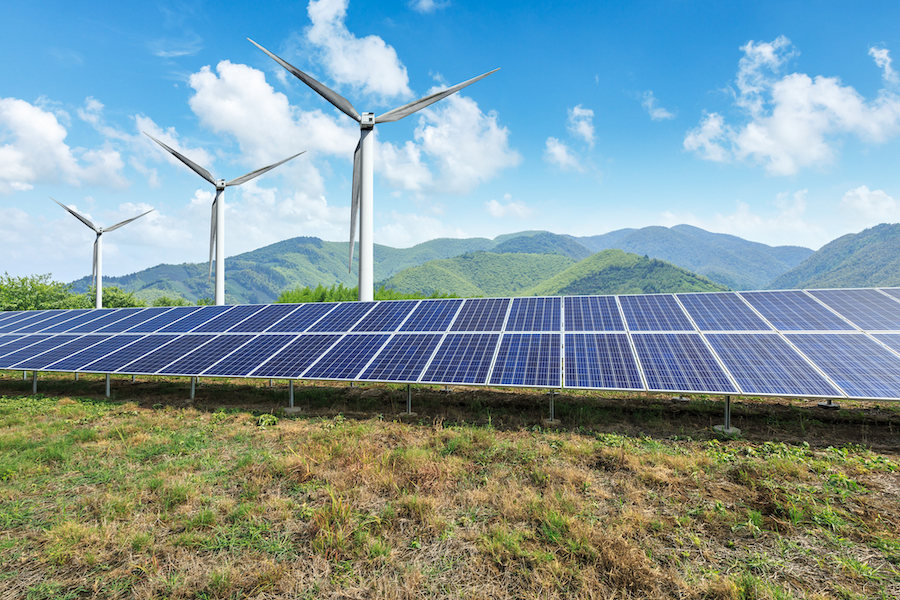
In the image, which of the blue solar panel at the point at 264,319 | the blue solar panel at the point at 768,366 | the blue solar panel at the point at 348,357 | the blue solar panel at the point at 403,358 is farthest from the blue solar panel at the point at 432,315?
the blue solar panel at the point at 768,366

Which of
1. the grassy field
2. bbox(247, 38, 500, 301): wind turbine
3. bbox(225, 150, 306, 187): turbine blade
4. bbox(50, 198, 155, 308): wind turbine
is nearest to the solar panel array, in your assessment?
the grassy field

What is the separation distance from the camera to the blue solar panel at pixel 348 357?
15.6 metres

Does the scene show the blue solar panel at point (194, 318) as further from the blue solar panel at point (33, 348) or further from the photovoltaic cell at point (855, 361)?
the photovoltaic cell at point (855, 361)

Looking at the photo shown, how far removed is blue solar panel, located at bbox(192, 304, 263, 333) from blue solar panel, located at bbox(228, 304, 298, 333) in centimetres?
46

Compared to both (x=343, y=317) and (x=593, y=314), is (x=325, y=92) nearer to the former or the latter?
(x=343, y=317)

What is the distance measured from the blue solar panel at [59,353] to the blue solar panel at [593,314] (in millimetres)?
24263

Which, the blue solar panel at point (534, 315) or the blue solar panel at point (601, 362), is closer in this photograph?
the blue solar panel at point (601, 362)

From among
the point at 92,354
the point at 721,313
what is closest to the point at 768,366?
the point at 721,313

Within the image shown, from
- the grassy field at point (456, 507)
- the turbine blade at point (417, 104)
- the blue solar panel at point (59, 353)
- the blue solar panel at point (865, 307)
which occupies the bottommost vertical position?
the grassy field at point (456, 507)

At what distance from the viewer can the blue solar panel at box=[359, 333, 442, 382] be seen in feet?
49.3

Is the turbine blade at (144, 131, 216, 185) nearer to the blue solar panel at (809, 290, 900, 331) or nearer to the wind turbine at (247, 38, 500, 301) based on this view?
the wind turbine at (247, 38, 500, 301)

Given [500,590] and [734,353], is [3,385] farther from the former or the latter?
[734,353]

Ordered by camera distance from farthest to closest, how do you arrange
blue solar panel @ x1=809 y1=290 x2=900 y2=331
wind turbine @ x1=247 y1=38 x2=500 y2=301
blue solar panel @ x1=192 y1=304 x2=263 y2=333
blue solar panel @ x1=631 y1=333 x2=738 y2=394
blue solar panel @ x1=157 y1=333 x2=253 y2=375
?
wind turbine @ x1=247 y1=38 x2=500 y2=301
blue solar panel @ x1=192 y1=304 x2=263 y2=333
blue solar panel @ x1=157 y1=333 x2=253 y2=375
blue solar panel @ x1=809 y1=290 x2=900 y2=331
blue solar panel @ x1=631 y1=333 x2=738 y2=394

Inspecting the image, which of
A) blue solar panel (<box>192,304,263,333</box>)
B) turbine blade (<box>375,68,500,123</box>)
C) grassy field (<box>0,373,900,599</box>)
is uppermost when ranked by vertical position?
turbine blade (<box>375,68,500,123</box>)
